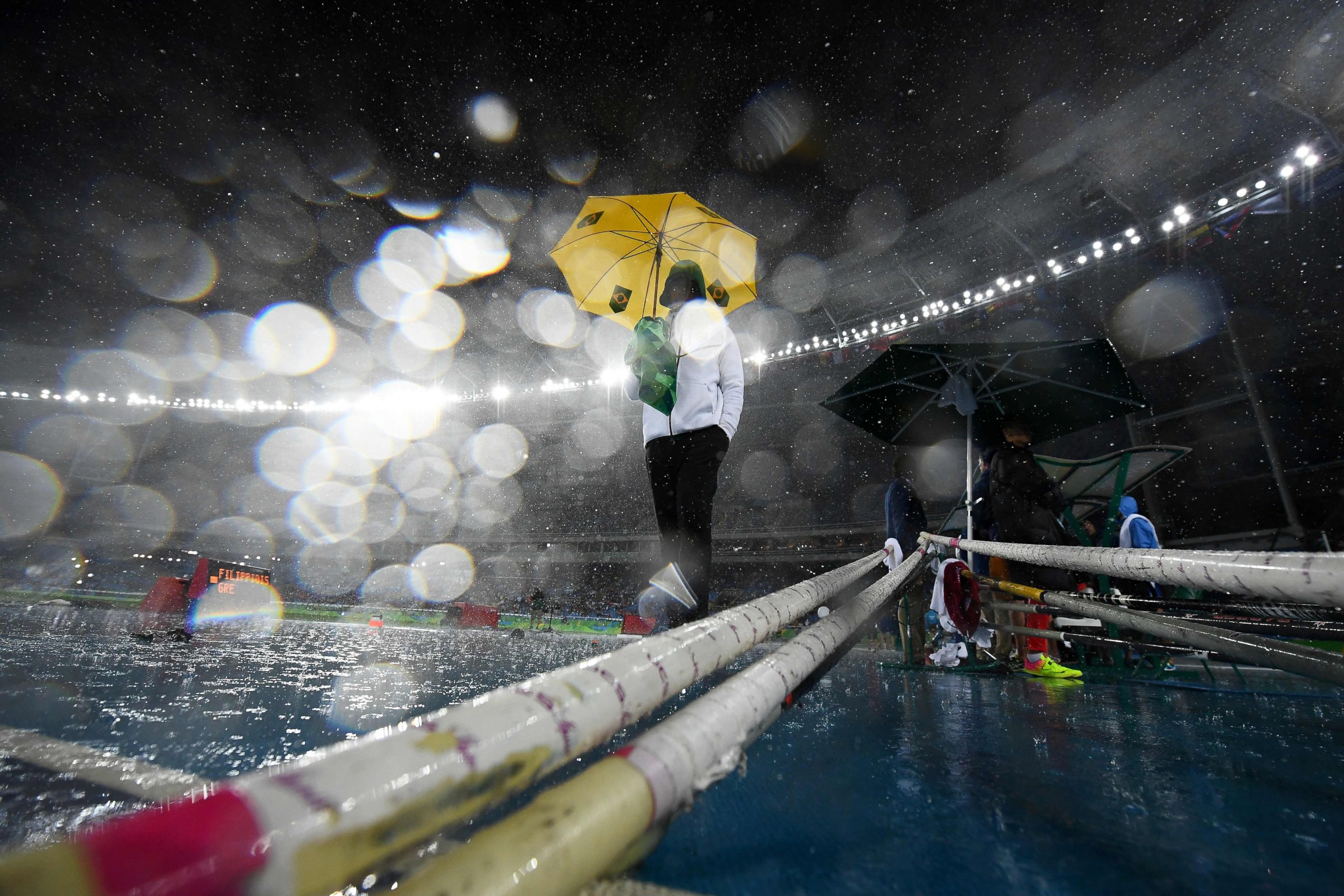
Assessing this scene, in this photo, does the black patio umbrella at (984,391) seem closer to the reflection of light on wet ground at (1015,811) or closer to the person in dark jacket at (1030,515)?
the person in dark jacket at (1030,515)

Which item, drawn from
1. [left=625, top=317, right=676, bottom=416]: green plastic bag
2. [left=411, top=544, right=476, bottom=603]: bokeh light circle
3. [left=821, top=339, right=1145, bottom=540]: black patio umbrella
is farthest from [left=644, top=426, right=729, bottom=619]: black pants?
[left=411, top=544, right=476, bottom=603]: bokeh light circle

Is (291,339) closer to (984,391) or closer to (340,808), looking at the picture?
(984,391)

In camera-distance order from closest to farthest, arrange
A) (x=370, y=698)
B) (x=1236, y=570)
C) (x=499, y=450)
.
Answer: (x=1236, y=570), (x=370, y=698), (x=499, y=450)

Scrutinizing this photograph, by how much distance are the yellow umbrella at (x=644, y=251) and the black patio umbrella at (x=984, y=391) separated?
1.84 metres

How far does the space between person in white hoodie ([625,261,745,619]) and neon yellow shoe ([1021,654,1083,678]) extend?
8.21ft

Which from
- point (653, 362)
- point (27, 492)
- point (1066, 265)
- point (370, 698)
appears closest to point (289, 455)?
point (27, 492)

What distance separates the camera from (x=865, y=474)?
17.3 meters

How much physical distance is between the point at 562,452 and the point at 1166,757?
25.6 m

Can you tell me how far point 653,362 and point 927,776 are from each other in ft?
5.89

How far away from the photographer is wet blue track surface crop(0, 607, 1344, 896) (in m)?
0.69

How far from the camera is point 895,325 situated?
54.5 ft

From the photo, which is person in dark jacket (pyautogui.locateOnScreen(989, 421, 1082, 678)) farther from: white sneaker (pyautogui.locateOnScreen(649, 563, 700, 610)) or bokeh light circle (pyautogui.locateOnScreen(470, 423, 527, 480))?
bokeh light circle (pyautogui.locateOnScreen(470, 423, 527, 480))

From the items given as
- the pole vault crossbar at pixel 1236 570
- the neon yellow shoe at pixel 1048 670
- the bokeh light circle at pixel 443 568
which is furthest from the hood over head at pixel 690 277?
the bokeh light circle at pixel 443 568

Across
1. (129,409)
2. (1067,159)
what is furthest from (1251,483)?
(129,409)
